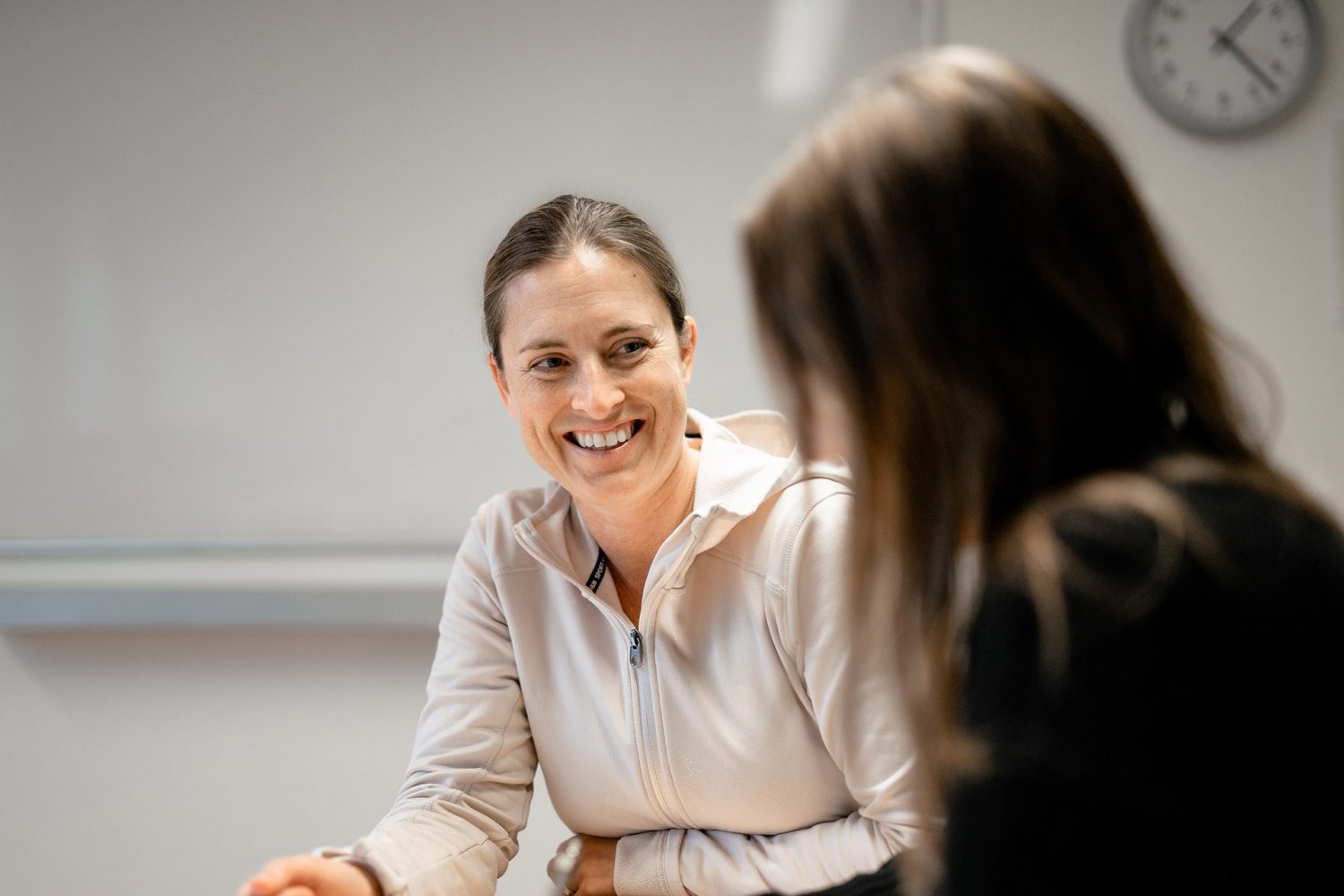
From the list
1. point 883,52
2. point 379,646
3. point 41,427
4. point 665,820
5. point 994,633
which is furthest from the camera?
point 41,427

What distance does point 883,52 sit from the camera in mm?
2549

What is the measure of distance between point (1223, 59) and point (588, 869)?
2078 mm

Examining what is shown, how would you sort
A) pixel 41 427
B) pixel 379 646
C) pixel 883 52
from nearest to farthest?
pixel 883 52
pixel 379 646
pixel 41 427

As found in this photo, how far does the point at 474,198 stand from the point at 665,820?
5.43 ft

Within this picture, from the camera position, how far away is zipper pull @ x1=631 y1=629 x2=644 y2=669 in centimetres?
148

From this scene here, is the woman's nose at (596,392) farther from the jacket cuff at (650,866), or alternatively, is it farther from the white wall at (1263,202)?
the white wall at (1263,202)

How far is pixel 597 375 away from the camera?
1511mm

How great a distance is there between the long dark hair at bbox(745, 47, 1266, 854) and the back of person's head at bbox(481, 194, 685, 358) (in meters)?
0.81

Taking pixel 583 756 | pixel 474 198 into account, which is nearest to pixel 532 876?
pixel 583 756

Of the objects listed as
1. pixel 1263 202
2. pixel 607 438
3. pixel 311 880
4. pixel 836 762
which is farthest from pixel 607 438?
pixel 1263 202

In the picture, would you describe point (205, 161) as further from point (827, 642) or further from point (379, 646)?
point (827, 642)

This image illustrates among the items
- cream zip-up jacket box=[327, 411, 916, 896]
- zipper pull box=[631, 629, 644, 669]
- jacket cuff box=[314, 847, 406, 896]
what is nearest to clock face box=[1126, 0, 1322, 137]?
cream zip-up jacket box=[327, 411, 916, 896]

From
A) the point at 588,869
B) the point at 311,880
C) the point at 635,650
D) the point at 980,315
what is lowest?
the point at 588,869

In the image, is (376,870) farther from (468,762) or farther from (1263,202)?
(1263,202)
